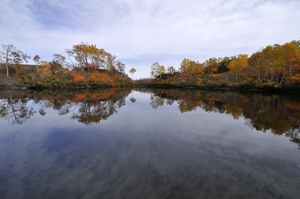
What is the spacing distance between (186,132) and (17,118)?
807cm

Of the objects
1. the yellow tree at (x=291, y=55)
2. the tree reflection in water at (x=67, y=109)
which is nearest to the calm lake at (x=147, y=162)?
the tree reflection in water at (x=67, y=109)

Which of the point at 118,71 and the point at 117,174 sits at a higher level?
the point at 118,71

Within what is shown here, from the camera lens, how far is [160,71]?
51.5 m

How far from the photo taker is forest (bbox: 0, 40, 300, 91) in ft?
78.4

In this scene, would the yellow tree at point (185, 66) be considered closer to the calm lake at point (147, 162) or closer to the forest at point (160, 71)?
the forest at point (160, 71)

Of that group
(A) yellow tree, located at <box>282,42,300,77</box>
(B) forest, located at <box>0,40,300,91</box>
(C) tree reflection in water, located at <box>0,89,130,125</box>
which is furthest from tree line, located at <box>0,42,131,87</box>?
(A) yellow tree, located at <box>282,42,300,77</box>

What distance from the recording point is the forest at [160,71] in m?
23.9

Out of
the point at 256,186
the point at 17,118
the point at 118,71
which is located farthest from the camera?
the point at 118,71

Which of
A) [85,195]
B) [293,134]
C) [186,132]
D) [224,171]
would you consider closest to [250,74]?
[293,134]

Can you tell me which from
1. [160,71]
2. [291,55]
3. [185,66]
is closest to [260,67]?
[291,55]

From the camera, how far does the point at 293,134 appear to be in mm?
5727

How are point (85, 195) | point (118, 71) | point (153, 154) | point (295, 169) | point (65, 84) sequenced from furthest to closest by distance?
point (118, 71) < point (65, 84) < point (153, 154) < point (295, 169) < point (85, 195)

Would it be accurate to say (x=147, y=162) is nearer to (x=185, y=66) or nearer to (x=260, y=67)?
(x=260, y=67)

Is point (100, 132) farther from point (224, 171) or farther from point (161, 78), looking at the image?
point (161, 78)
